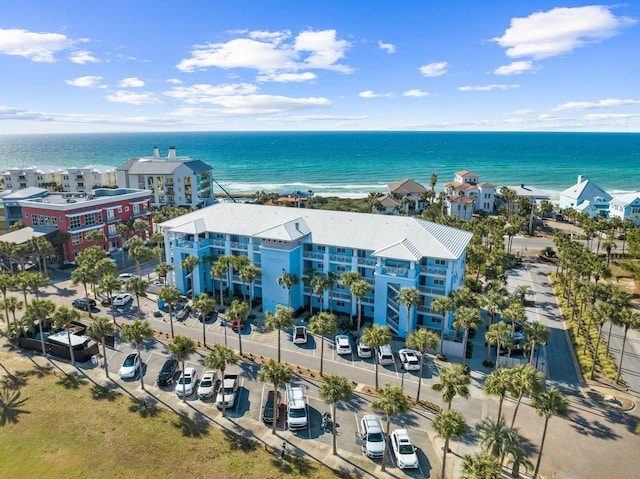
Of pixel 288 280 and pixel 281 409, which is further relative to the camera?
pixel 288 280

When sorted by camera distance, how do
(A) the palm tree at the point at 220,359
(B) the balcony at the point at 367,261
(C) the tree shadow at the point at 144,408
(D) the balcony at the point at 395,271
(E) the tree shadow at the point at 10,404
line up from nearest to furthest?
(A) the palm tree at the point at 220,359
(E) the tree shadow at the point at 10,404
(C) the tree shadow at the point at 144,408
(D) the balcony at the point at 395,271
(B) the balcony at the point at 367,261

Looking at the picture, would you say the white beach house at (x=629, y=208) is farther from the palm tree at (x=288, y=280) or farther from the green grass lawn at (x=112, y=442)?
the green grass lawn at (x=112, y=442)

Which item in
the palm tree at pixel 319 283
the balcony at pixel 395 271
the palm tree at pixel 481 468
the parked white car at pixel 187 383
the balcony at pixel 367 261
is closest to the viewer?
the palm tree at pixel 481 468

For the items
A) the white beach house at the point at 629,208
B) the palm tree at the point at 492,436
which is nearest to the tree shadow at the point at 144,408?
the palm tree at the point at 492,436

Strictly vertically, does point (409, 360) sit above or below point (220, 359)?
below

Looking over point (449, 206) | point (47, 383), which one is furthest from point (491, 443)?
point (449, 206)

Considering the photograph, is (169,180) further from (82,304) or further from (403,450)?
(403,450)

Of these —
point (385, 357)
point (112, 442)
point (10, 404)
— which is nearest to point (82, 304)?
point (10, 404)
